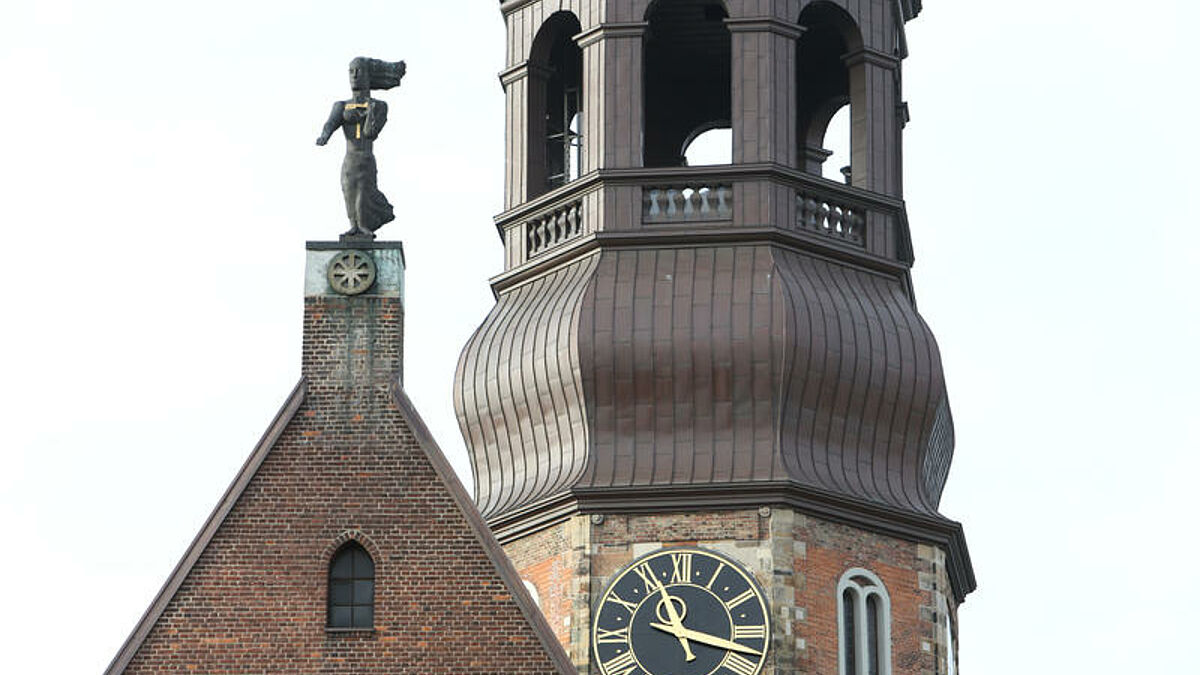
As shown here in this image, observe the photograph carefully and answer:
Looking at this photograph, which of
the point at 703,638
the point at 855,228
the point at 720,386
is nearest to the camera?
the point at 703,638

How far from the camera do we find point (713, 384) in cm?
4706

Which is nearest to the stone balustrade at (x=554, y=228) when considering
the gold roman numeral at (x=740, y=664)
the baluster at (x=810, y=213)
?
the baluster at (x=810, y=213)

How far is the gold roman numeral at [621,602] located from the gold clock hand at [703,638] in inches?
10.9

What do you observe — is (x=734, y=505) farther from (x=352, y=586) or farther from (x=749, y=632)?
(x=352, y=586)

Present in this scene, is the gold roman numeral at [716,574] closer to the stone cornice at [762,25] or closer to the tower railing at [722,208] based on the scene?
the tower railing at [722,208]

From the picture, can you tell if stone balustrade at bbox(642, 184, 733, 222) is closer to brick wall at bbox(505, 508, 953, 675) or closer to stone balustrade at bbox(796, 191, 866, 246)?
stone balustrade at bbox(796, 191, 866, 246)

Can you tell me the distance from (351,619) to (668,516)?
1126 centimetres

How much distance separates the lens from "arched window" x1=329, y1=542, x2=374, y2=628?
3566 cm

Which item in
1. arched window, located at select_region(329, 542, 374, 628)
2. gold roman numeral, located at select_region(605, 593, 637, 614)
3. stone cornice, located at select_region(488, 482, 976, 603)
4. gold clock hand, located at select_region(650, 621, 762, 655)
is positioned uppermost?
stone cornice, located at select_region(488, 482, 976, 603)

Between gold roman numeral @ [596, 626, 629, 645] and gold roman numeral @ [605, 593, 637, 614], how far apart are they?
0.72ft

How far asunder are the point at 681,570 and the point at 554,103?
7436mm

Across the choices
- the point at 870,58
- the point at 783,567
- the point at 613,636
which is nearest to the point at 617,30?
the point at 870,58

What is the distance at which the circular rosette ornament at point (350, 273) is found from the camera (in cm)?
3722

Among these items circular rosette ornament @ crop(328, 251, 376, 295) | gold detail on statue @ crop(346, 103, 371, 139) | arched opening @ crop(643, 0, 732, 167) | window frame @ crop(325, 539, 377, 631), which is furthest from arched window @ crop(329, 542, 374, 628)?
arched opening @ crop(643, 0, 732, 167)
